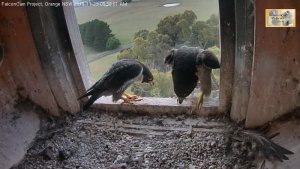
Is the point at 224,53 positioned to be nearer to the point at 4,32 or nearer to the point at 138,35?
the point at 138,35

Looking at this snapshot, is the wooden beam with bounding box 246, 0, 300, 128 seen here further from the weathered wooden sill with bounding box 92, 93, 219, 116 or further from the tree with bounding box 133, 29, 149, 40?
the tree with bounding box 133, 29, 149, 40

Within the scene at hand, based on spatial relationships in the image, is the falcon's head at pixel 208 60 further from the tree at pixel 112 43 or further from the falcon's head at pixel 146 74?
the tree at pixel 112 43

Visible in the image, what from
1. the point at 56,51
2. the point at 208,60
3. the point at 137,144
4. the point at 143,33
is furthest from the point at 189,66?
the point at 56,51

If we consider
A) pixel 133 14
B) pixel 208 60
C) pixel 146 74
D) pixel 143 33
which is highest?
pixel 133 14

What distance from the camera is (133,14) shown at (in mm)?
2551

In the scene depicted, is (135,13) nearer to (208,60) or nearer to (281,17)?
(208,60)

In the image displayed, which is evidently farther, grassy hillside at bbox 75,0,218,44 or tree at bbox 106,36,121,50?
tree at bbox 106,36,121,50

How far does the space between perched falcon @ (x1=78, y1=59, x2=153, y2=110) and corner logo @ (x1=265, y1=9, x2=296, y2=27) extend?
84 cm

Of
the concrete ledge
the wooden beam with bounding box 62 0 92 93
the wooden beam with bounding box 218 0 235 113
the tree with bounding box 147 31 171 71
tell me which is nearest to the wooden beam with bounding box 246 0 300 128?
the wooden beam with bounding box 218 0 235 113

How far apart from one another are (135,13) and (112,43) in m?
0.25

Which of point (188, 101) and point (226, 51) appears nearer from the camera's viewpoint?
point (226, 51)

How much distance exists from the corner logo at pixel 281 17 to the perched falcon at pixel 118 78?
0.84 meters

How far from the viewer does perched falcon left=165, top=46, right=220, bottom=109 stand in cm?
231

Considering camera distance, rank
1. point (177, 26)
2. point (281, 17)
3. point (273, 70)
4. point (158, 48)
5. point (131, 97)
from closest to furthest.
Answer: point (281, 17) → point (273, 70) → point (177, 26) → point (158, 48) → point (131, 97)
